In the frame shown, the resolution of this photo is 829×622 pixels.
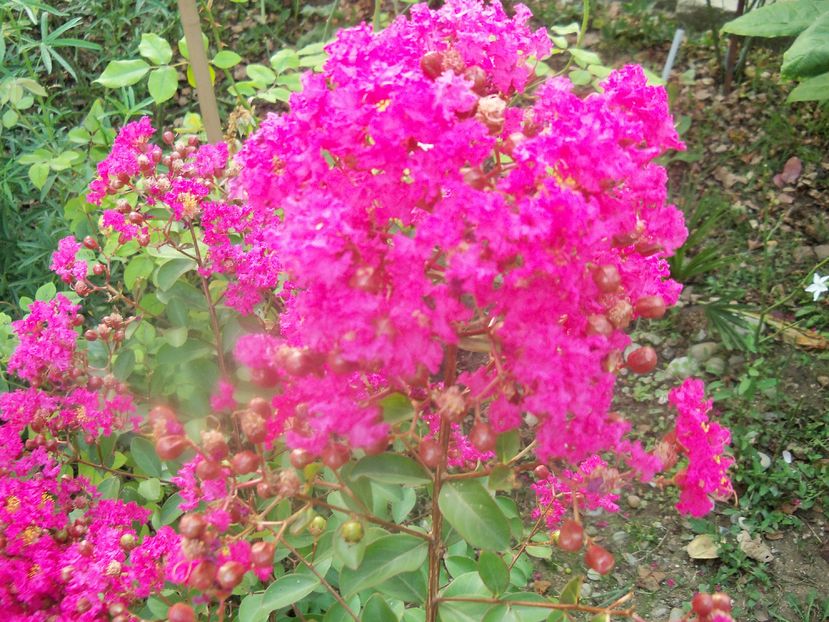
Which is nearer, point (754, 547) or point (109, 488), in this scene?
point (109, 488)

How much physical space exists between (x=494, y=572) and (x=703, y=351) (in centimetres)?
144

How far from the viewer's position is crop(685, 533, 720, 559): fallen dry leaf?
1.86m

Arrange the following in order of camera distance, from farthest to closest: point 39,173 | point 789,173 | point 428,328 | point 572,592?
point 789,173 < point 39,173 < point 572,592 < point 428,328

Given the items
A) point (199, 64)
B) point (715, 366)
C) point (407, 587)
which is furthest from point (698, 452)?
point (715, 366)

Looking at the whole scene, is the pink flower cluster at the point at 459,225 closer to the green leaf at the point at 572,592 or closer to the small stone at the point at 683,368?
the green leaf at the point at 572,592

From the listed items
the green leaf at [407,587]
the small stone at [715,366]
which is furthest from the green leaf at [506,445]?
the small stone at [715,366]

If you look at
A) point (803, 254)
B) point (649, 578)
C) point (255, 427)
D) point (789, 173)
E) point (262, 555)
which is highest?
point (255, 427)

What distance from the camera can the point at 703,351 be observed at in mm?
2242

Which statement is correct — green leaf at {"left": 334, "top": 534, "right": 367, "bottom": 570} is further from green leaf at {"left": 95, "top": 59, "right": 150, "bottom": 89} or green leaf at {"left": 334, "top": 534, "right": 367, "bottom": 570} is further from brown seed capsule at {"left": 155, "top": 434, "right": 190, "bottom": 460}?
green leaf at {"left": 95, "top": 59, "right": 150, "bottom": 89}

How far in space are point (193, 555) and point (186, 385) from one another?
835mm

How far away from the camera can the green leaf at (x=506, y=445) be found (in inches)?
37.0

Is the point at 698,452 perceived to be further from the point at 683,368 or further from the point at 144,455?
the point at 683,368

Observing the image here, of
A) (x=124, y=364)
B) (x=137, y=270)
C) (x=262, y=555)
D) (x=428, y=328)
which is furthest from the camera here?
(x=137, y=270)

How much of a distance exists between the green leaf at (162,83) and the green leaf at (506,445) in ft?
3.55
